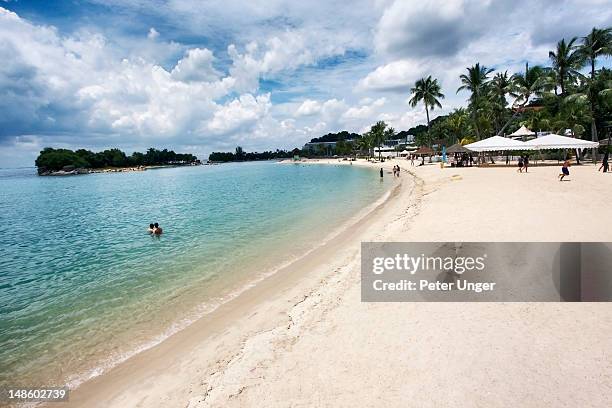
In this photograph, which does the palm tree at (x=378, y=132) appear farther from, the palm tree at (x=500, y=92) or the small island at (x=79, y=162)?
the small island at (x=79, y=162)

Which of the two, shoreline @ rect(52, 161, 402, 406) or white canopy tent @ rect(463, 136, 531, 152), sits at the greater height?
white canopy tent @ rect(463, 136, 531, 152)

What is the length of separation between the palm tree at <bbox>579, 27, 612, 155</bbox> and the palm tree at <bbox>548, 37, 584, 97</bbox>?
2.10 ft

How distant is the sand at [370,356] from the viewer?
3.84m

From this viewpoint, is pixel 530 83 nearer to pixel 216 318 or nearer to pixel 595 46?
pixel 595 46

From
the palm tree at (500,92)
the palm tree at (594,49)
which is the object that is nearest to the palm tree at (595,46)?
the palm tree at (594,49)

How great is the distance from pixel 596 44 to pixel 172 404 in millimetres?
49737

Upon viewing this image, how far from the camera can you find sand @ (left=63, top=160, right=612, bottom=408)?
3844 millimetres

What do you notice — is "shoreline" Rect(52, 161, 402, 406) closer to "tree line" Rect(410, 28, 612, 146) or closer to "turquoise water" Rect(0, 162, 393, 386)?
"turquoise water" Rect(0, 162, 393, 386)

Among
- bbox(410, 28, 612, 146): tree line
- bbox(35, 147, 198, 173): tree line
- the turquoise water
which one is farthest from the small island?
bbox(410, 28, 612, 146): tree line

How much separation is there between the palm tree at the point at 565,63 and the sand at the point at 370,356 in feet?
132

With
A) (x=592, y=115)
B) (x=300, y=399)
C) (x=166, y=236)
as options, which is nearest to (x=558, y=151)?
(x=592, y=115)

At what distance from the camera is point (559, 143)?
28344 mm

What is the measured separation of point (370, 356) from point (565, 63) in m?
48.5

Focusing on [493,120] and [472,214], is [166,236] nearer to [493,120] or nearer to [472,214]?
[472,214]
